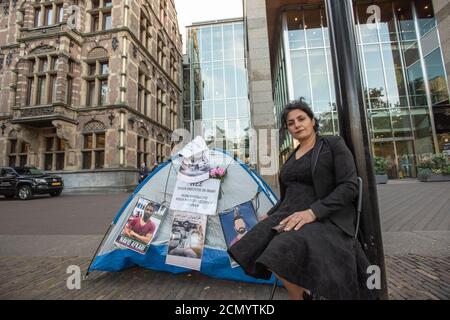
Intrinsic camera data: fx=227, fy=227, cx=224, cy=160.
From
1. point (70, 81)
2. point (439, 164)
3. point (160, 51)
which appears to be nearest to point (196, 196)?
point (439, 164)

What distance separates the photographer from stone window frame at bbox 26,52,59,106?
15500mm

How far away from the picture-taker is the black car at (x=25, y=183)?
1211 cm

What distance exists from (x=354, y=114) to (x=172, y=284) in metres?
2.59

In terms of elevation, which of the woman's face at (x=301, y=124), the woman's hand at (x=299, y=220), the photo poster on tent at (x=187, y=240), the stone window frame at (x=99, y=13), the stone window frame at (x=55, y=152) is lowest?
the photo poster on tent at (x=187, y=240)

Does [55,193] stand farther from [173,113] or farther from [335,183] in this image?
[335,183]

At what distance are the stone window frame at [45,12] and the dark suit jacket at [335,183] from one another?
21.7 m

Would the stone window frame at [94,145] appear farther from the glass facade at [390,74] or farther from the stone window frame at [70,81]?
the glass facade at [390,74]

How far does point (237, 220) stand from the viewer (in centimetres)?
271

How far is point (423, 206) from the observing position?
6172 mm

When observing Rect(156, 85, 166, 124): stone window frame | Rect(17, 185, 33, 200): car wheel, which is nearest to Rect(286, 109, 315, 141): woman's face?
Rect(17, 185, 33, 200): car wheel

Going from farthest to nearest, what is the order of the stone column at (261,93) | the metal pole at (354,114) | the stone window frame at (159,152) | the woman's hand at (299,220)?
the stone window frame at (159,152) → the stone column at (261,93) → the metal pole at (354,114) → the woman's hand at (299,220)

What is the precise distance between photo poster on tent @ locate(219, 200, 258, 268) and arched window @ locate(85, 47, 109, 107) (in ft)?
54.4

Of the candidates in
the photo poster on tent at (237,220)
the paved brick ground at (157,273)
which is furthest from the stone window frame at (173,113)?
the photo poster on tent at (237,220)

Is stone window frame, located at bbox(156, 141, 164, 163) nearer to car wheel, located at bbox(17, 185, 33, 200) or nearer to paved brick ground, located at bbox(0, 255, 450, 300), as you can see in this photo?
car wheel, located at bbox(17, 185, 33, 200)
